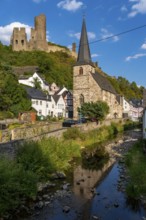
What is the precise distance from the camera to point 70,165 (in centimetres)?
2109

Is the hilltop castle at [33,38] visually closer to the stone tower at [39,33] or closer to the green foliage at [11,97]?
the stone tower at [39,33]

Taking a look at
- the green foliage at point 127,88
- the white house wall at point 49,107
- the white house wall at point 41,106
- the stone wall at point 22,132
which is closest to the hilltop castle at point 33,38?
the green foliage at point 127,88

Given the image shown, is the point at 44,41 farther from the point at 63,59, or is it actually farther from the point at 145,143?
the point at 145,143

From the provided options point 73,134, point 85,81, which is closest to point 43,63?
point 85,81

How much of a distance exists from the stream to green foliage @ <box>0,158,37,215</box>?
1.06m

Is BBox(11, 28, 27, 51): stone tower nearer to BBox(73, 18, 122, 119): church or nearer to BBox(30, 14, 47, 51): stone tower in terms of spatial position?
BBox(30, 14, 47, 51): stone tower

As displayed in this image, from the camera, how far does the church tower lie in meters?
55.0

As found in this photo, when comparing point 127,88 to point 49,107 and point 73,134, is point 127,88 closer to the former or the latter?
point 49,107

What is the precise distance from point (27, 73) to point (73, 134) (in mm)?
41401

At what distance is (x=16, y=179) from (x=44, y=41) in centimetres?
10040

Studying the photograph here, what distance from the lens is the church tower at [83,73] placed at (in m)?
55.0

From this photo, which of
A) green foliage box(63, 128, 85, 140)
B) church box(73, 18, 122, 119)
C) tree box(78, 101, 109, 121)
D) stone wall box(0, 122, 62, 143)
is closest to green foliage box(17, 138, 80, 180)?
stone wall box(0, 122, 62, 143)

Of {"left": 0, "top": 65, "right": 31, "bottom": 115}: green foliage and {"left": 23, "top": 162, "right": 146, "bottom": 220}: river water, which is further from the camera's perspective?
{"left": 0, "top": 65, "right": 31, "bottom": 115}: green foliage

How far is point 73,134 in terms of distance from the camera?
29.0 metres
